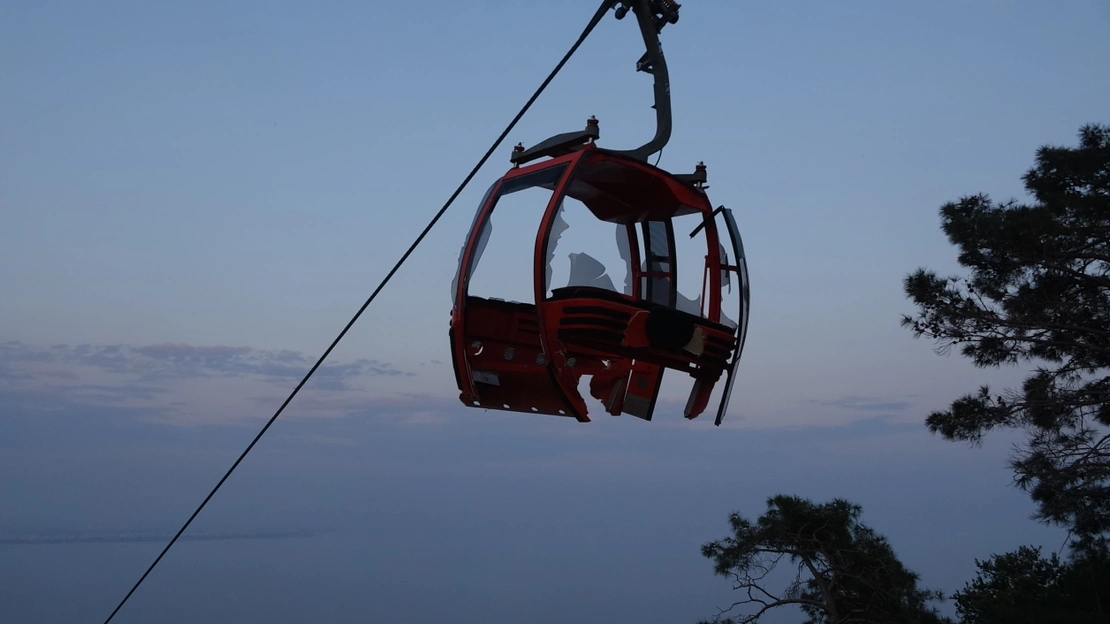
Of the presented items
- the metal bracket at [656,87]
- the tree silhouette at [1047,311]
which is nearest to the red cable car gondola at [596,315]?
the metal bracket at [656,87]

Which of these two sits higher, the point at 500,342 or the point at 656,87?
the point at 656,87

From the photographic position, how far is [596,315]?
4.86 meters

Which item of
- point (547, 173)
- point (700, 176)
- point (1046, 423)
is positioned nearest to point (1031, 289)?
→ point (1046, 423)

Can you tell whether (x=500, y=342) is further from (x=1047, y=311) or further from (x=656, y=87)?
(x=1047, y=311)

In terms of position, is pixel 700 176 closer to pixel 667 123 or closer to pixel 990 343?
pixel 667 123

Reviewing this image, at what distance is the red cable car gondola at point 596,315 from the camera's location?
495 centimetres

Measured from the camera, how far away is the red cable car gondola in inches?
195

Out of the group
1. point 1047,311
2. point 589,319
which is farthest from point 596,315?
point 1047,311

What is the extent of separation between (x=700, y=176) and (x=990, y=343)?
451 cm

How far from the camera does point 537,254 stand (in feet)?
16.3

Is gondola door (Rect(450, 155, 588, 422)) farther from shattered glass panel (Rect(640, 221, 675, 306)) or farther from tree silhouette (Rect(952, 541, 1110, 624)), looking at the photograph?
tree silhouette (Rect(952, 541, 1110, 624))

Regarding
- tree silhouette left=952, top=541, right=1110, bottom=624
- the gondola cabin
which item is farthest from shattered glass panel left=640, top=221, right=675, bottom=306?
tree silhouette left=952, top=541, right=1110, bottom=624

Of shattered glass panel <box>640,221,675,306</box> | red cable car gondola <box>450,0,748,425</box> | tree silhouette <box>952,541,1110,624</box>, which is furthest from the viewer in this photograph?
tree silhouette <box>952,541,1110,624</box>

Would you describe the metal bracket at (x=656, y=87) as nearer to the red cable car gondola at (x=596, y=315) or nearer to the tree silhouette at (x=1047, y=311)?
the red cable car gondola at (x=596, y=315)
